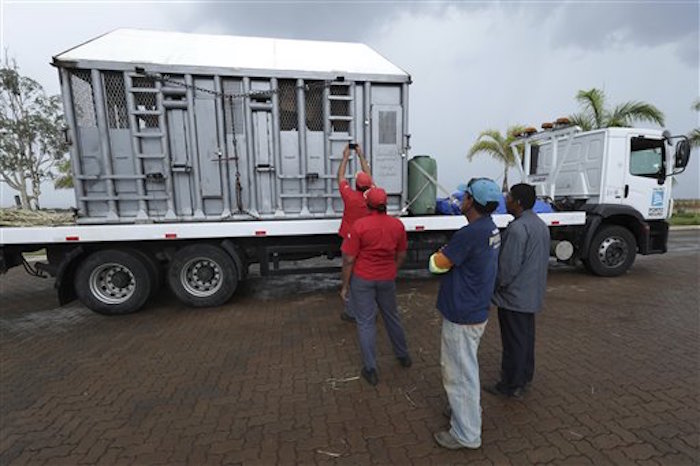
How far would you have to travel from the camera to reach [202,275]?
4797 mm

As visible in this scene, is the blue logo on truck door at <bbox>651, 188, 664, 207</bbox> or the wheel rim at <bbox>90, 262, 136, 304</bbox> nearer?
the wheel rim at <bbox>90, 262, 136, 304</bbox>

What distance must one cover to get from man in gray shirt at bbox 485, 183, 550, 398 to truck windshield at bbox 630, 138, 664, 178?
5067 millimetres

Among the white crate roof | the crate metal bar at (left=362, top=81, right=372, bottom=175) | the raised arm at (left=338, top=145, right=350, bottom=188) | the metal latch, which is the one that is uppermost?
the white crate roof

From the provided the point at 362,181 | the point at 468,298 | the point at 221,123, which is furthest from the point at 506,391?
the point at 221,123

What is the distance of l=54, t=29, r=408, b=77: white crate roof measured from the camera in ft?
13.8

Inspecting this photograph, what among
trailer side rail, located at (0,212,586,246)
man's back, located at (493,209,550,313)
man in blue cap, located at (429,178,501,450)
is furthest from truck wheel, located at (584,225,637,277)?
man in blue cap, located at (429,178,501,450)

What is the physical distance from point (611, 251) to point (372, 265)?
551cm

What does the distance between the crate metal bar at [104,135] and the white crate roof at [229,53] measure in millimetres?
264

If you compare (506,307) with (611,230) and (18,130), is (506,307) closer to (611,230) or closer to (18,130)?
(611,230)

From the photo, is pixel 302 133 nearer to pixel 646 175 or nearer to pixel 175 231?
pixel 175 231

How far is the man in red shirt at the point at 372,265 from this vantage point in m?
2.76

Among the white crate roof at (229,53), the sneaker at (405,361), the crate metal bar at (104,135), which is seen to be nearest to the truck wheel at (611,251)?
the white crate roof at (229,53)

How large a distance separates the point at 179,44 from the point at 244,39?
2.76 ft

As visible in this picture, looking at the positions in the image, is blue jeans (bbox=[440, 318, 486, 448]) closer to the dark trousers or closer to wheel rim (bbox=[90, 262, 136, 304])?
the dark trousers
